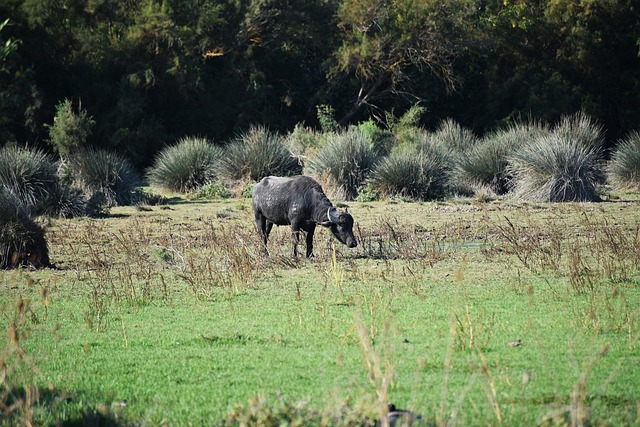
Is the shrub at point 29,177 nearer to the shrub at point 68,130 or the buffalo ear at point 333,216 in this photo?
the buffalo ear at point 333,216

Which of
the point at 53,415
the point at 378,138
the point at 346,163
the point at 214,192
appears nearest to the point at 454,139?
the point at 378,138

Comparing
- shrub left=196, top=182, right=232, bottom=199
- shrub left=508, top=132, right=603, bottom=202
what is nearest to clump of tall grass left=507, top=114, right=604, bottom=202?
shrub left=508, top=132, right=603, bottom=202

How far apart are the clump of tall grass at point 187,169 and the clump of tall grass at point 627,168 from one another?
462 inches

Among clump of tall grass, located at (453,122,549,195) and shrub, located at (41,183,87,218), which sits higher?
clump of tall grass, located at (453,122,549,195)

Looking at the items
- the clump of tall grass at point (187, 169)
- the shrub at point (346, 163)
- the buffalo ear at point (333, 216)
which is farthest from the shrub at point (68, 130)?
the buffalo ear at point (333, 216)

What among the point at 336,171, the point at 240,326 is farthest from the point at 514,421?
the point at 336,171

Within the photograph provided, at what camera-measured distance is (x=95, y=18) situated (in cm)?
3984

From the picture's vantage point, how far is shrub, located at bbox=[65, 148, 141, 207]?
24.9 m

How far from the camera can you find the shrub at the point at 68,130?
33594 mm

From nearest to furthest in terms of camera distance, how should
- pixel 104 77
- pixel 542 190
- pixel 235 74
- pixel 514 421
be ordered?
1. pixel 514 421
2. pixel 542 190
3. pixel 104 77
4. pixel 235 74

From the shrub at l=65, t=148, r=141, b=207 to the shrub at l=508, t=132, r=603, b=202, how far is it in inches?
394

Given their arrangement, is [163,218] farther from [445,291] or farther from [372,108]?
[372,108]

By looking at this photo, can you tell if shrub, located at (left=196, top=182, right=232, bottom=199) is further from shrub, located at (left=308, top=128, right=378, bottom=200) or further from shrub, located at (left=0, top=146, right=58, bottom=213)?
shrub, located at (left=0, top=146, right=58, bottom=213)

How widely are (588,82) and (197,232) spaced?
104 ft
